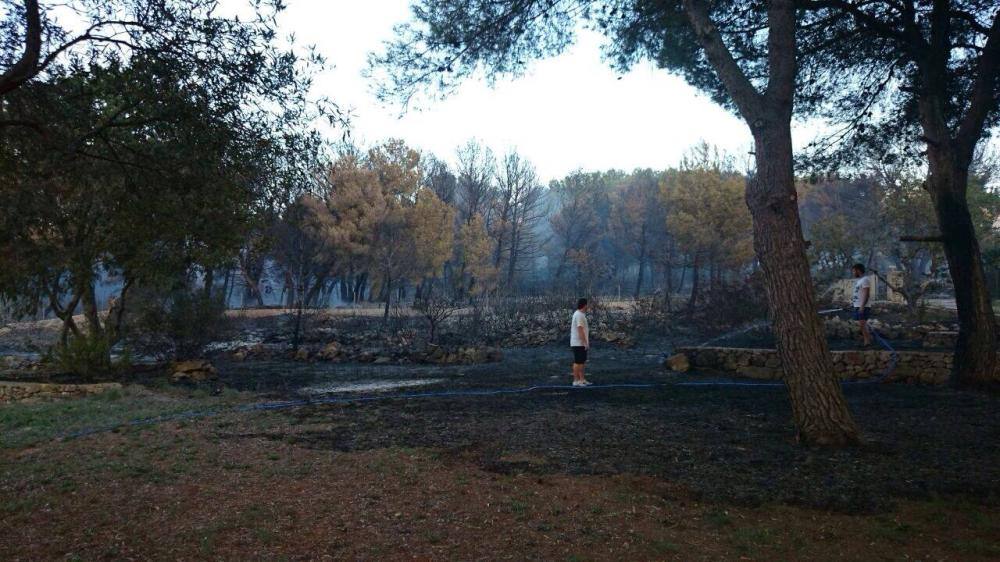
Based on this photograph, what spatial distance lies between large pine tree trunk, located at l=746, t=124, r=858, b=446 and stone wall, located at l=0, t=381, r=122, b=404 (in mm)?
10881

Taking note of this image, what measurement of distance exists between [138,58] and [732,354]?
11.2m

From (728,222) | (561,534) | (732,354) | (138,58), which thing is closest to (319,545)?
(561,534)

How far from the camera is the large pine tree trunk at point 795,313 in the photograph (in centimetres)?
657

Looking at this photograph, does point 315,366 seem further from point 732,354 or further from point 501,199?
point 501,199

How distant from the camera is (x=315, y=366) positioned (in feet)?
58.1

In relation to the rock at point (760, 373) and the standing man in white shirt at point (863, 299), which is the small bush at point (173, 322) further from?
the standing man in white shirt at point (863, 299)

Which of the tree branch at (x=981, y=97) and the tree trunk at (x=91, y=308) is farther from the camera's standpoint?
the tree trunk at (x=91, y=308)

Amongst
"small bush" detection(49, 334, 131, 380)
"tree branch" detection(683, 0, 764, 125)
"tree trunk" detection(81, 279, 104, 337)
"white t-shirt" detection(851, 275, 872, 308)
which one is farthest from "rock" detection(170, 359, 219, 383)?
"white t-shirt" detection(851, 275, 872, 308)

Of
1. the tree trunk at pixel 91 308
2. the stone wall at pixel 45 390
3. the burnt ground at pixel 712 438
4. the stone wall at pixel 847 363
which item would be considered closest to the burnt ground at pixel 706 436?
the burnt ground at pixel 712 438

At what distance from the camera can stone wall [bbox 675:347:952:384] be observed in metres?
11.1

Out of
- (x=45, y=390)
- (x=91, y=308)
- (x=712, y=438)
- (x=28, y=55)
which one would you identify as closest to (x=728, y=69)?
(x=712, y=438)

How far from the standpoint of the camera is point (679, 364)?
1383 cm

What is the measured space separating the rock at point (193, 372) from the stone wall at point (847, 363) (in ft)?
33.4

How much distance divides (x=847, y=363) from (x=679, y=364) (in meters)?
3.06
